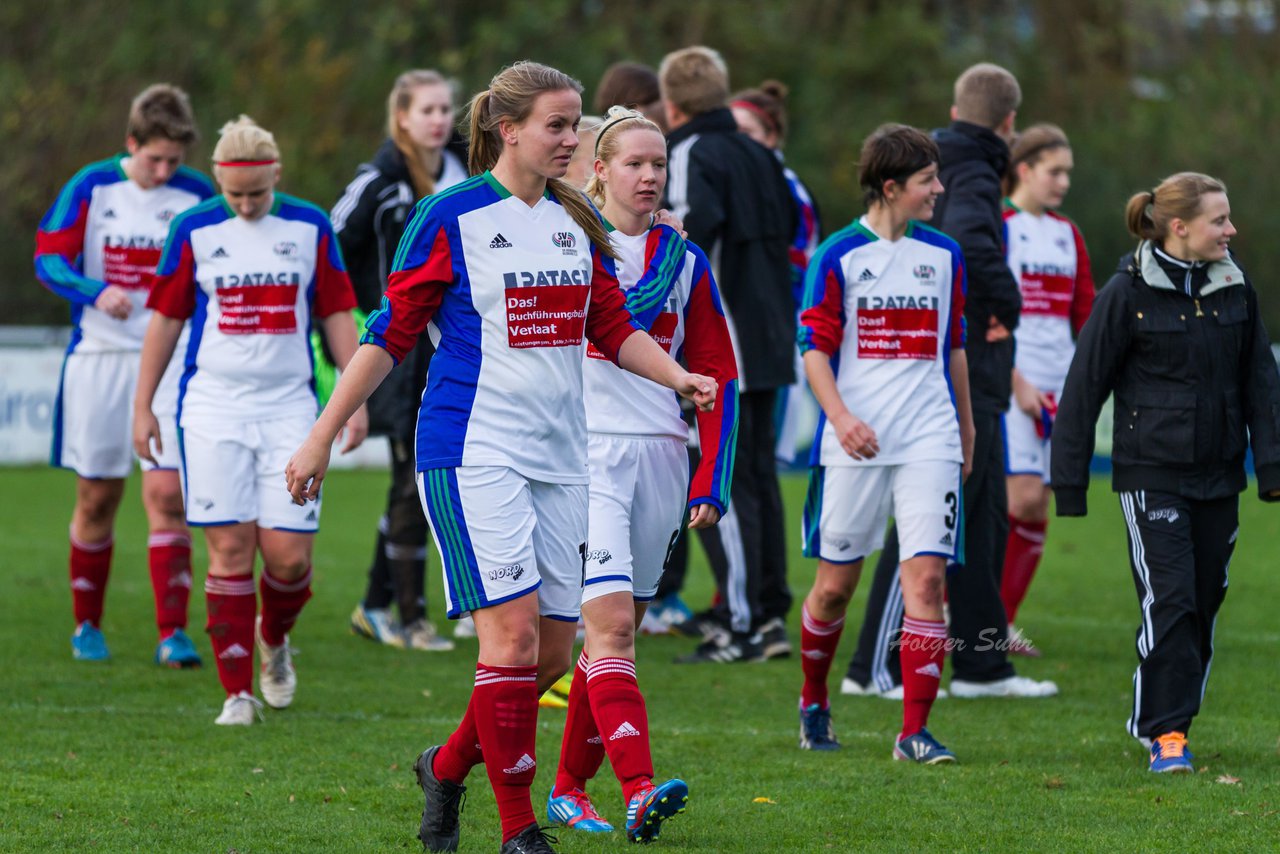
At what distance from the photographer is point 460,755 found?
504 centimetres

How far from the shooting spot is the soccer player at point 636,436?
5305 millimetres

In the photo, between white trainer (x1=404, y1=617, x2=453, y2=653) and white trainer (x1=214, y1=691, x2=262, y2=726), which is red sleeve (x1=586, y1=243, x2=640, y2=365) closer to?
white trainer (x1=214, y1=691, x2=262, y2=726)

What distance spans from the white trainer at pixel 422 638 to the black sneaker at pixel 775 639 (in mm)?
1542

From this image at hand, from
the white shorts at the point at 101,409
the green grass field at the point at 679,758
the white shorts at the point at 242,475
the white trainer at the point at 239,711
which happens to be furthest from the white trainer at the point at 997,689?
the white shorts at the point at 101,409

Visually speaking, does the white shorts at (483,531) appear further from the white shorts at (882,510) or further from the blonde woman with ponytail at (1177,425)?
the blonde woman with ponytail at (1177,425)

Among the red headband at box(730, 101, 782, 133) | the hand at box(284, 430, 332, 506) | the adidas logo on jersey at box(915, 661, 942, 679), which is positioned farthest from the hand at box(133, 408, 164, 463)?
the red headband at box(730, 101, 782, 133)

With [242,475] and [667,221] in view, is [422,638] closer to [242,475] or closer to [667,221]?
[242,475]

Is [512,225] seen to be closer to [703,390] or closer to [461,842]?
[703,390]

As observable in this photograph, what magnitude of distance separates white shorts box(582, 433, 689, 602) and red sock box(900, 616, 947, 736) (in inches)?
46.5

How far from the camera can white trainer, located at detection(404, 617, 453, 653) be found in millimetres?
9117

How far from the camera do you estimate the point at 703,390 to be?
475 cm

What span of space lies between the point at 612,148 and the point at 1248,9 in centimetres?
2349

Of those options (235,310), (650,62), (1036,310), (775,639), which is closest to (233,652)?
(235,310)

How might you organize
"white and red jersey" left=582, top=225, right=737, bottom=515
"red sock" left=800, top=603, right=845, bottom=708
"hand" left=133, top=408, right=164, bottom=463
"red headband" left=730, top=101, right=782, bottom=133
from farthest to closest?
"red headband" left=730, top=101, right=782, bottom=133 → "hand" left=133, top=408, right=164, bottom=463 → "red sock" left=800, top=603, right=845, bottom=708 → "white and red jersey" left=582, top=225, right=737, bottom=515
